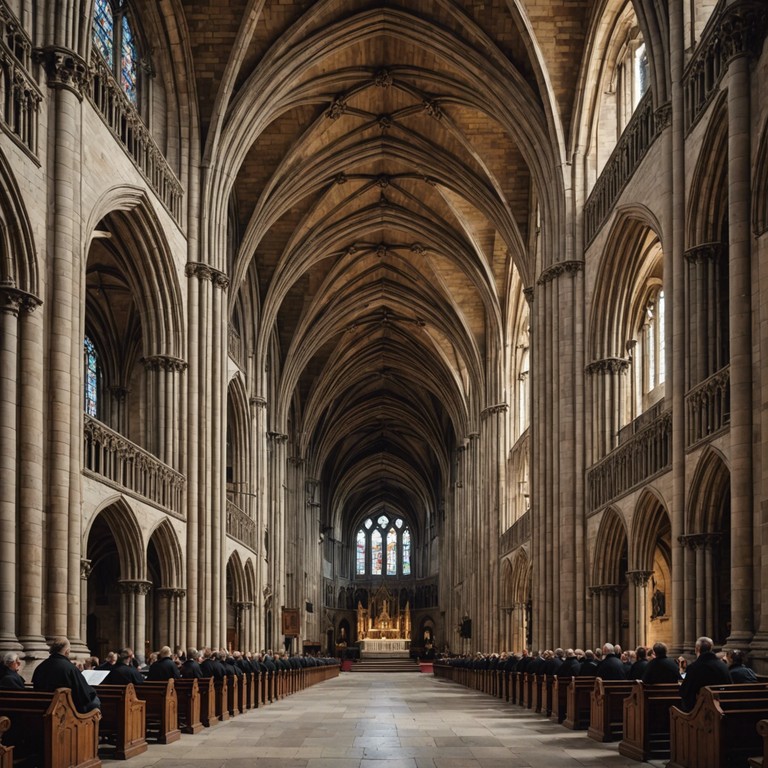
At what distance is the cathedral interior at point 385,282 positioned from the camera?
1669 centimetres

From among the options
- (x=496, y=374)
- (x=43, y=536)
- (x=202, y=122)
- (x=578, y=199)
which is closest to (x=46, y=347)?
(x=43, y=536)

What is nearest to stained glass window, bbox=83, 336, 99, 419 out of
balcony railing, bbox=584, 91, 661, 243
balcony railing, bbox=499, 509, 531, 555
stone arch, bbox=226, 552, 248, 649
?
stone arch, bbox=226, 552, 248, 649

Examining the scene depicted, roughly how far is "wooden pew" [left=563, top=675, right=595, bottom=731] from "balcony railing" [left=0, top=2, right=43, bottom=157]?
12324mm

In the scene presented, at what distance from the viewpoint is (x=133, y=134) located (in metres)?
23.6

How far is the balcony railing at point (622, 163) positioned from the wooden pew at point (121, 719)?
14.4 meters

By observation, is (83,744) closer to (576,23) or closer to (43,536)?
(43,536)

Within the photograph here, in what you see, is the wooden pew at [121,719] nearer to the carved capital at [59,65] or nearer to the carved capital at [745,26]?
the carved capital at [59,65]

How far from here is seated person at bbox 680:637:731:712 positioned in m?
11.6

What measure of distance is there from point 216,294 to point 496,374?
1921 centimetres

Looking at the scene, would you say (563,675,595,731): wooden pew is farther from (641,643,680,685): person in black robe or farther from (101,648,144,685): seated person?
(101,648,144,685): seated person

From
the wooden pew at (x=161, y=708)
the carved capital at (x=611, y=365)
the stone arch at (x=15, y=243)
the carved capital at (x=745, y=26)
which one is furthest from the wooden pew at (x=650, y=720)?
the carved capital at (x=611, y=365)

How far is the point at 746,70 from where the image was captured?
16.2 meters

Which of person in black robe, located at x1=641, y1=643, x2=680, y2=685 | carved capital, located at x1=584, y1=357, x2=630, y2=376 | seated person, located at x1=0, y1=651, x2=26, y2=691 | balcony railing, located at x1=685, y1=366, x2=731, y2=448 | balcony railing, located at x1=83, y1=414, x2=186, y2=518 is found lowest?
person in black robe, located at x1=641, y1=643, x2=680, y2=685

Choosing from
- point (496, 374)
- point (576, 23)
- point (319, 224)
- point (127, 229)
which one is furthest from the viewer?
point (496, 374)
